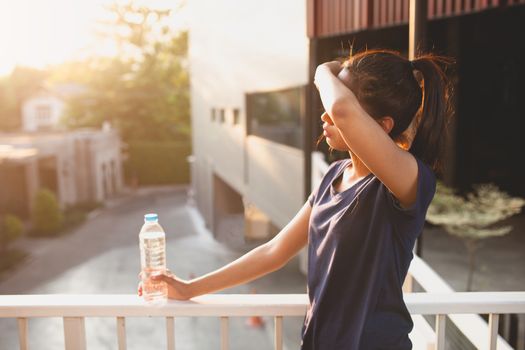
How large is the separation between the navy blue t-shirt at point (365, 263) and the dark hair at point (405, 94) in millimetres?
102

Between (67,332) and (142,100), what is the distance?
32392mm

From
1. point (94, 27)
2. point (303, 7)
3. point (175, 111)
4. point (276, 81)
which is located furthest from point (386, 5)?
point (175, 111)

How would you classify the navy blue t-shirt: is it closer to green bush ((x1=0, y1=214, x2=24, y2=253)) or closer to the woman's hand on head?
the woman's hand on head

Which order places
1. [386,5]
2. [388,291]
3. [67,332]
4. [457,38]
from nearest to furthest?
[388,291], [67,332], [386,5], [457,38]

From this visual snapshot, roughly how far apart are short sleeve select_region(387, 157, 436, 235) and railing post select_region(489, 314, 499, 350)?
1.69 feet

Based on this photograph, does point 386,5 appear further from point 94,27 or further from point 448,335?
point 94,27

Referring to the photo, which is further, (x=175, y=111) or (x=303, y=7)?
(x=175, y=111)

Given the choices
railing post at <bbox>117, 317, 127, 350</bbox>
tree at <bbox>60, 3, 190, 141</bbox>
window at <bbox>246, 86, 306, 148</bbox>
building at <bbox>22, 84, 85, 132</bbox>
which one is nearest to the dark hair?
railing post at <bbox>117, 317, 127, 350</bbox>

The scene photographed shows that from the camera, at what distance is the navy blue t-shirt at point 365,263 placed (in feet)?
3.93

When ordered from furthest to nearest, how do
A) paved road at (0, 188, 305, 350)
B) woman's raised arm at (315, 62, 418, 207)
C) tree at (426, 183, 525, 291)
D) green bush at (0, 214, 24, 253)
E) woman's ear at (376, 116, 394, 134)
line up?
green bush at (0, 214, 24, 253), paved road at (0, 188, 305, 350), tree at (426, 183, 525, 291), woman's ear at (376, 116, 394, 134), woman's raised arm at (315, 62, 418, 207)

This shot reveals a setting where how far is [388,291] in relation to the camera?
125 centimetres

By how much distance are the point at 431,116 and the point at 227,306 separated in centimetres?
77

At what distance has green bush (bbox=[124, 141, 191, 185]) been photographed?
32.5 metres

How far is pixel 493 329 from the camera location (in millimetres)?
1517
